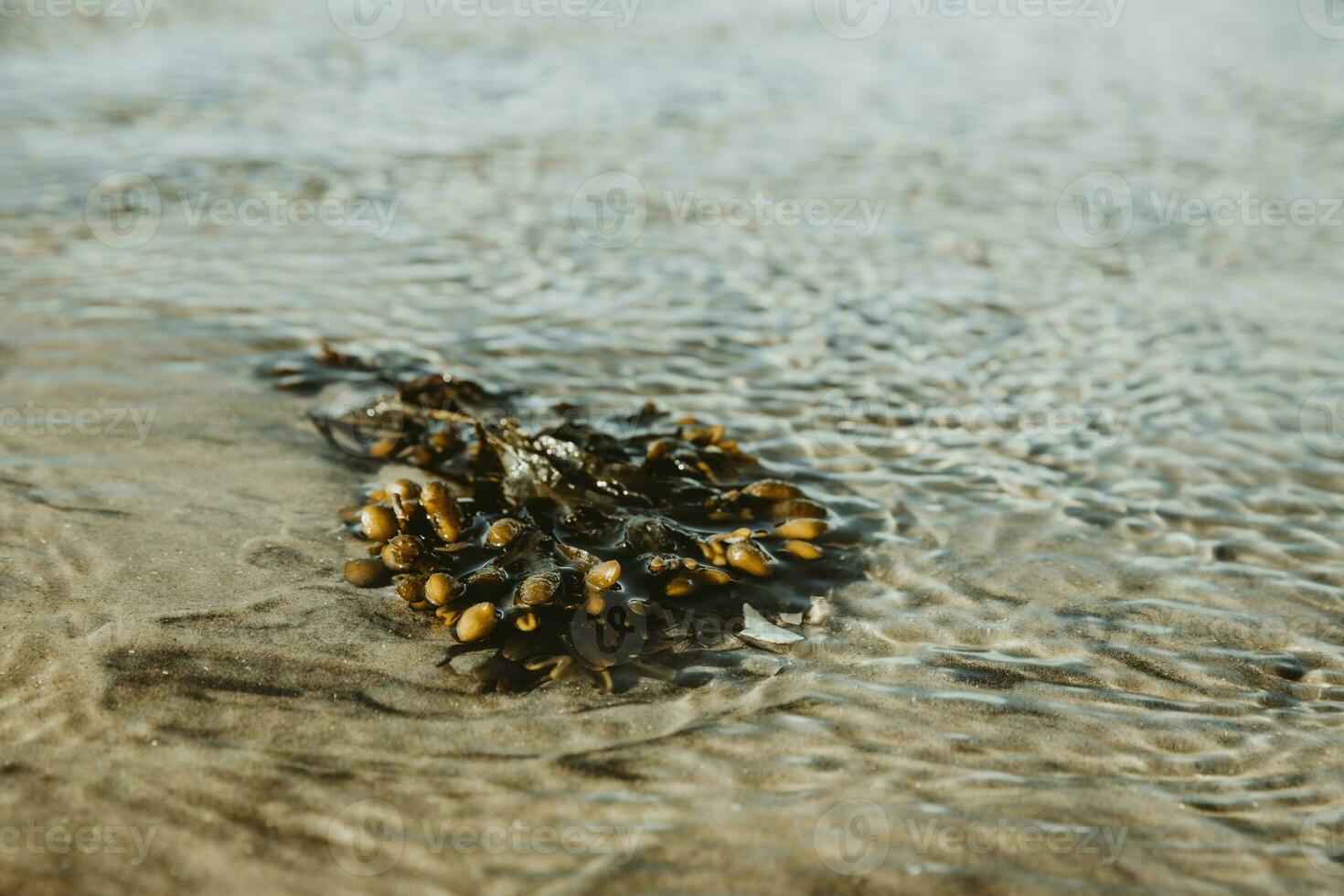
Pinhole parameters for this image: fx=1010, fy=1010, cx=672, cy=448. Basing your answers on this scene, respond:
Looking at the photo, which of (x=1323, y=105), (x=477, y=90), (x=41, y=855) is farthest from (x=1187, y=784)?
(x=1323, y=105)

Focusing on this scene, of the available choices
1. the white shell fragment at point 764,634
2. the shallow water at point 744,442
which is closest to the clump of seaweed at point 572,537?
the white shell fragment at point 764,634

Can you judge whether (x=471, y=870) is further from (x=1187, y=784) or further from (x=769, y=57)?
(x=769, y=57)

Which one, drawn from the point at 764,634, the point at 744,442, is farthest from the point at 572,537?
the point at 744,442

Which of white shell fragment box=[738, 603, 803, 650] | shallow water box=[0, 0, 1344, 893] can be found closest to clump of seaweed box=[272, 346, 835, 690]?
white shell fragment box=[738, 603, 803, 650]

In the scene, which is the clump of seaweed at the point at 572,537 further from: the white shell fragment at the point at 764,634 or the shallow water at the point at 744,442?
the shallow water at the point at 744,442

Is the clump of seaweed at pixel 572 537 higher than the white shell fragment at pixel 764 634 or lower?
higher

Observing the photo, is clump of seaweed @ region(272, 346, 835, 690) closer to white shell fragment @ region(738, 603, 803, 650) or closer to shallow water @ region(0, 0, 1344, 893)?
white shell fragment @ region(738, 603, 803, 650)
